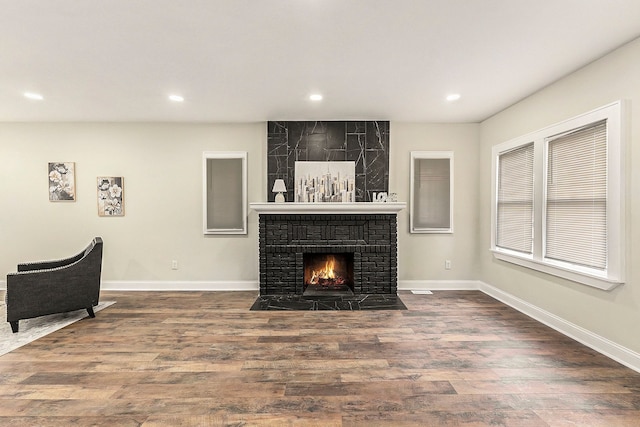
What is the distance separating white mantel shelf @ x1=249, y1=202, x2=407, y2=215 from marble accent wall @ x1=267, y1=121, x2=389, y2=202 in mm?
356

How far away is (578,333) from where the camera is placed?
3.10 m

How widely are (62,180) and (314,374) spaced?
16.6 ft

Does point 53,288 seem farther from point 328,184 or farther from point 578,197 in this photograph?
point 578,197

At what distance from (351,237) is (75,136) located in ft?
14.9

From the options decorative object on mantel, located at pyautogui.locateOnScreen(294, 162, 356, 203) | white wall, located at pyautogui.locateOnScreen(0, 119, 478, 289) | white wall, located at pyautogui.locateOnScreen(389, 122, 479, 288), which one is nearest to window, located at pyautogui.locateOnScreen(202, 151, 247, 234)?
white wall, located at pyautogui.locateOnScreen(0, 119, 478, 289)

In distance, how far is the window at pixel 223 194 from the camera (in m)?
5.07

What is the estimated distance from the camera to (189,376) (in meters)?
2.44

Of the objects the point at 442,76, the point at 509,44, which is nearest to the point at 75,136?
the point at 442,76

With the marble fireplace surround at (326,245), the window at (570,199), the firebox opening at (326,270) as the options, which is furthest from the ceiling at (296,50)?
the firebox opening at (326,270)

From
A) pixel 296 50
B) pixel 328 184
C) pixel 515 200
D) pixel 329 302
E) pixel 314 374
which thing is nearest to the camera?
pixel 314 374

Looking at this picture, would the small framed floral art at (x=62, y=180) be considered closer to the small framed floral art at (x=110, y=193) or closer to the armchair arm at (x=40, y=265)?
the small framed floral art at (x=110, y=193)

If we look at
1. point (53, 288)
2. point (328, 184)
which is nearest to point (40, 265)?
point (53, 288)

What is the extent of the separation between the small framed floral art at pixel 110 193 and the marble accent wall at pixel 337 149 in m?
2.37

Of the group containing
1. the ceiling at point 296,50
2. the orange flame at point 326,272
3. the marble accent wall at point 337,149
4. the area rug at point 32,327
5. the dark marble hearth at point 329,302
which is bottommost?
the area rug at point 32,327
